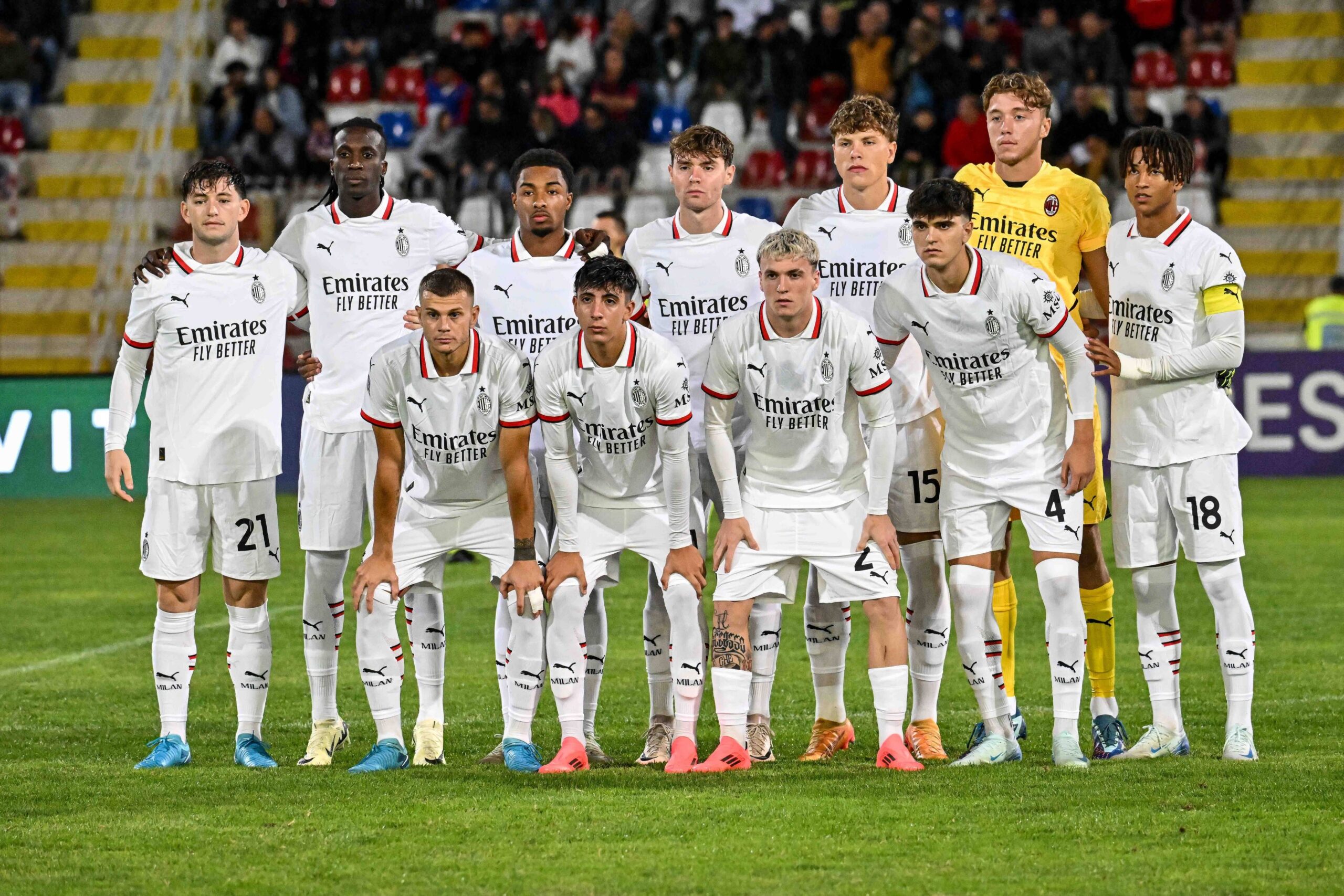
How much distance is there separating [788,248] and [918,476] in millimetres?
1100

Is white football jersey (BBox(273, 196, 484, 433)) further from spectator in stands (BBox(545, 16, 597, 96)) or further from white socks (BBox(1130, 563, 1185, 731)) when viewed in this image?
spectator in stands (BBox(545, 16, 597, 96))

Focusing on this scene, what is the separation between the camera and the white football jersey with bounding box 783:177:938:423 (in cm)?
704

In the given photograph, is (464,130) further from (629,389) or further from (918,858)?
(918,858)

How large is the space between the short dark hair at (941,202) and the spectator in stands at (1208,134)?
14021 millimetres

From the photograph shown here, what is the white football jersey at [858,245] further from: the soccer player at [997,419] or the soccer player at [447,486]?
the soccer player at [447,486]

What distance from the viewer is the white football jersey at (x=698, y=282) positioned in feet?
22.9

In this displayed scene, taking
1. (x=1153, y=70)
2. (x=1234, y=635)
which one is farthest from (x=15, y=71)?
(x=1234, y=635)

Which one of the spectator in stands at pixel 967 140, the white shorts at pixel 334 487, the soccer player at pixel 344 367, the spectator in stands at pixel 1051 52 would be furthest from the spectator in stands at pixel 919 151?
the white shorts at pixel 334 487

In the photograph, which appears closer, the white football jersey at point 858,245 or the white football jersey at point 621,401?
the white football jersey at point 621,401

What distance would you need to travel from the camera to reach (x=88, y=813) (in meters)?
5.90

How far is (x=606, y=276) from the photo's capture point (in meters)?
6.36

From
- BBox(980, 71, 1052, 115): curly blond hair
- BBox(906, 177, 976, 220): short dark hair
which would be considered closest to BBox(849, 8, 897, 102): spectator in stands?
BBox(980, 71, 1052, 115): curly blond hair

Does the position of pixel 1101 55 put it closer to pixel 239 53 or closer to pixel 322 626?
pixel 239 53

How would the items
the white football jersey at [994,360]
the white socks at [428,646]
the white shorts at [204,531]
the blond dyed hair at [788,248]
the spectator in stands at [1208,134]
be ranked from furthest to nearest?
the spectator in stands at [1208,134] < the white shorts at [204,531] < the white socks at [428,646] < the white football jersey at [994,360] < the blond dyed hair at [788,248]
